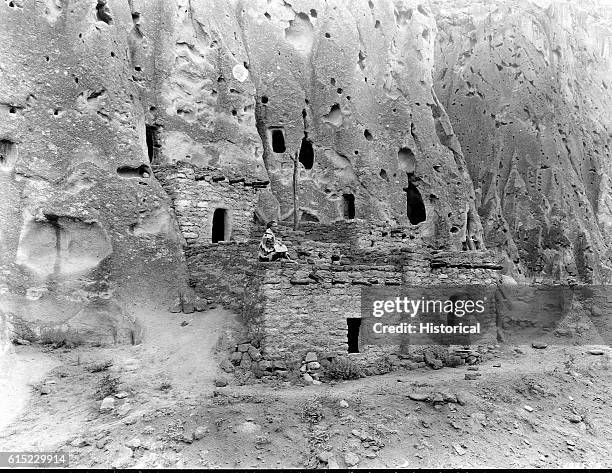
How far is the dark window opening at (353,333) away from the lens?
11.7 metres

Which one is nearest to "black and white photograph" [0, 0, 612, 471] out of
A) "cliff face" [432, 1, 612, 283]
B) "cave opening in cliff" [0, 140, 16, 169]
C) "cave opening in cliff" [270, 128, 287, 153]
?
"cave opening in cliff" [0, 140, 16, 169]

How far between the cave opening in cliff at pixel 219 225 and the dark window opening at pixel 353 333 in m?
6.37

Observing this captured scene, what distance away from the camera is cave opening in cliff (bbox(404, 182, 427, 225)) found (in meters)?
23.4

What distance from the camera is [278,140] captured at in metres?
21.9

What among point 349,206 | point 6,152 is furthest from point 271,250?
point 349,206

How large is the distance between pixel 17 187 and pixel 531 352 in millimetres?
13326

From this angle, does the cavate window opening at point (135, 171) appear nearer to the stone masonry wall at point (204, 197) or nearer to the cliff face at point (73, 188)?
the cliff face at point (73, 188)

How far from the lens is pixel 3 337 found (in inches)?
444

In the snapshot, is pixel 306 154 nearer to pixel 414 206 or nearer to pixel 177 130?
pixel 414 206

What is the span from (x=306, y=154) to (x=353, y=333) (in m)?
12.2

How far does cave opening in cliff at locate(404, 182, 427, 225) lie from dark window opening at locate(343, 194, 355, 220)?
2789mm

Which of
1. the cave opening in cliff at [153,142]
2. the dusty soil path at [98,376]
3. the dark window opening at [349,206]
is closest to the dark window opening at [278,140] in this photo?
the dark window opening at [349,206]

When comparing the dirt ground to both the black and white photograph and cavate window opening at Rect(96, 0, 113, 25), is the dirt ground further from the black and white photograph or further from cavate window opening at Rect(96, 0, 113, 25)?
cavate window opening at Rect(96, 0, 113, 25)

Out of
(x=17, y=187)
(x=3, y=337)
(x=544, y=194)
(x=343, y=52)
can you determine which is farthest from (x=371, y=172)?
(x=3, y=337)
